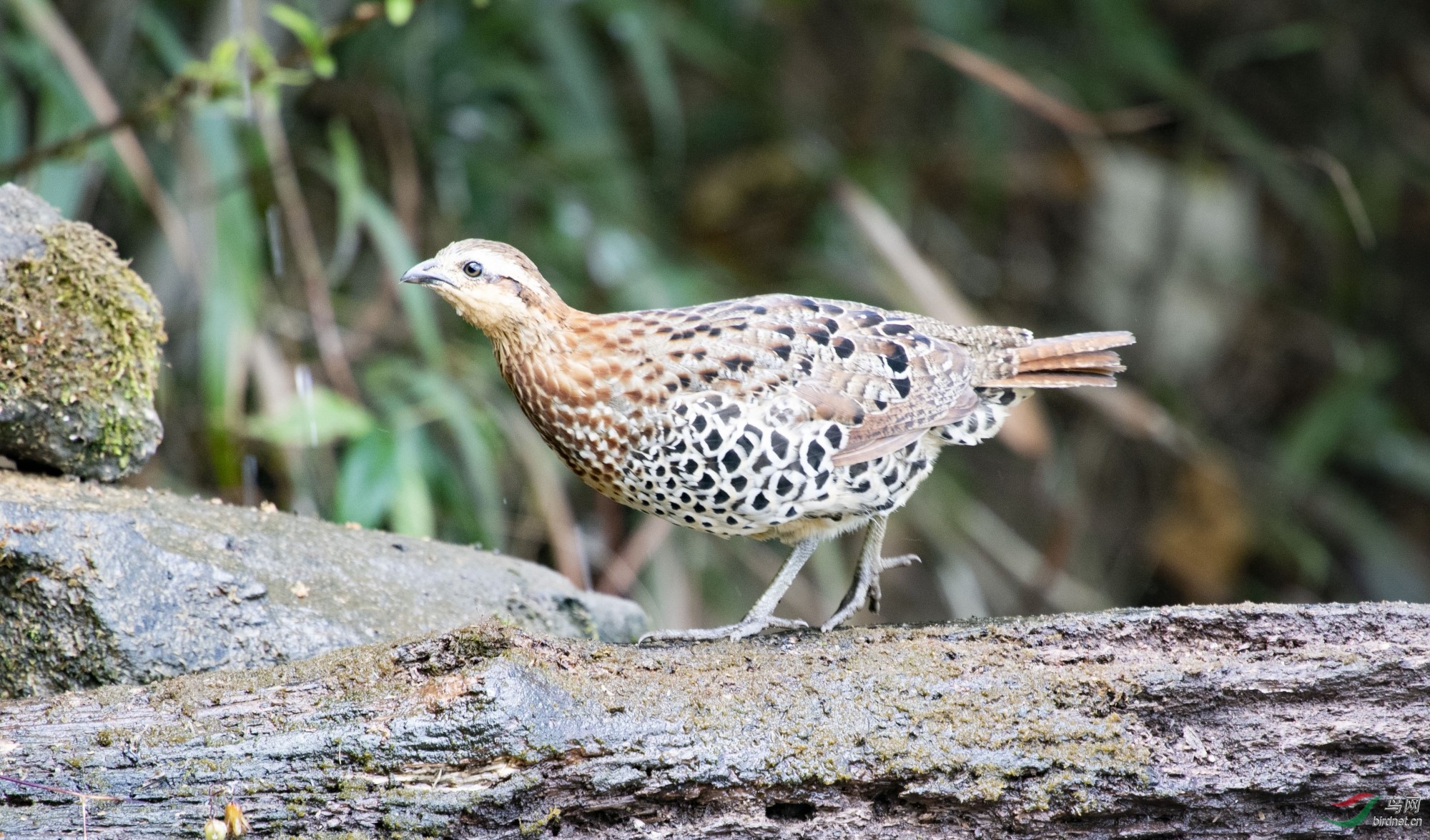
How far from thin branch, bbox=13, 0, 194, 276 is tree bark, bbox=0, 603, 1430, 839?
310 cm

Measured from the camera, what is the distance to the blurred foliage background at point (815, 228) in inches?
227

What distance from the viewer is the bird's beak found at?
376 cm

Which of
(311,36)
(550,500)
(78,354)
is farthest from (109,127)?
(550,500)

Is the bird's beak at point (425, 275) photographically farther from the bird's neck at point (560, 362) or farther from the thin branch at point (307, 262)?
the thin branch at point (307, 262)

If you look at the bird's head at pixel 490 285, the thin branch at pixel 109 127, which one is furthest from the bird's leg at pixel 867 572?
the thin branch at pixel 109 127

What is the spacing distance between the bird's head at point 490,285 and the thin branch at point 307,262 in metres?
1.96

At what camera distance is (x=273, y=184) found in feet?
19.7

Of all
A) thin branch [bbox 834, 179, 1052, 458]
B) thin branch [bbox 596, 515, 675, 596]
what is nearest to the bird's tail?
thin branch [bbox 834, 179, 1052, 458]

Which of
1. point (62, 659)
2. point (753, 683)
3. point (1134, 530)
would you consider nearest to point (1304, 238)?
point (1134, 530)

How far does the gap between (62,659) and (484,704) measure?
1.15 m

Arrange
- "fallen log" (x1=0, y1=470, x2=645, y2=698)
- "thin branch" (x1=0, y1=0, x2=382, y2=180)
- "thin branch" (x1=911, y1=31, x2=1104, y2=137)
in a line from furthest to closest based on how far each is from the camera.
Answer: "thin branch" (x1=911, y1=31, x2=1104, y2=137), "thin branch" (x1=0, y1=0, x2=382, y2=180), "fallen log" (x1=0, y1=470, x2=645, y2=698)

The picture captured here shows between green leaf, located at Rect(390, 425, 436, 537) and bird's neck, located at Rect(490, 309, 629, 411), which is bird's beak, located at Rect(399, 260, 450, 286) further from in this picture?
green leaf, located at Rect(390, 425, 436, 537)

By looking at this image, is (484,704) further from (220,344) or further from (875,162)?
(875,162)

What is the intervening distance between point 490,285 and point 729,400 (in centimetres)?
77
